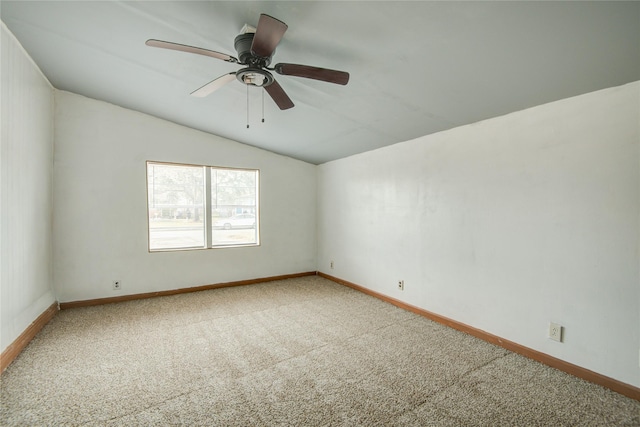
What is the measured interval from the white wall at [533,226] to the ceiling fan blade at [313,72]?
175 cm

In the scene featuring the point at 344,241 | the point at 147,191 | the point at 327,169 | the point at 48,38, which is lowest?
the point at 344,241

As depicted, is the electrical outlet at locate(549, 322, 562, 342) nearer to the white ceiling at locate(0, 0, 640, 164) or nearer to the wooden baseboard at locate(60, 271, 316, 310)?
the white ceiling at locate(0, 0, 640, 164)

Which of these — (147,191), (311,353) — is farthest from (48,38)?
(311,353)

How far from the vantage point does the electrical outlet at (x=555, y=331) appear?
7.47 feet

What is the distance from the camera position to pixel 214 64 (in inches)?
95.7

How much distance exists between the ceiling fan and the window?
248 cm

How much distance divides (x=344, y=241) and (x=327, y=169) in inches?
54.1

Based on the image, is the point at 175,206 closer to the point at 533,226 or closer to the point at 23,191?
the point at 23,191

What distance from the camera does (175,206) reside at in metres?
4.26

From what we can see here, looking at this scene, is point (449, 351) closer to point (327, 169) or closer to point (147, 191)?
point (327, 169)

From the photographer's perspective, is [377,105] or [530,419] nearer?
[530,419]

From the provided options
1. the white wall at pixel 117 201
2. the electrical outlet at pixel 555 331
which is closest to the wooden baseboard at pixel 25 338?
the white wall at pixel 117 201

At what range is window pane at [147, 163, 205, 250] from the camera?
411 centimetres

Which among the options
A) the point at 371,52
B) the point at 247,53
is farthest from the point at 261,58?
the point at 371,52
